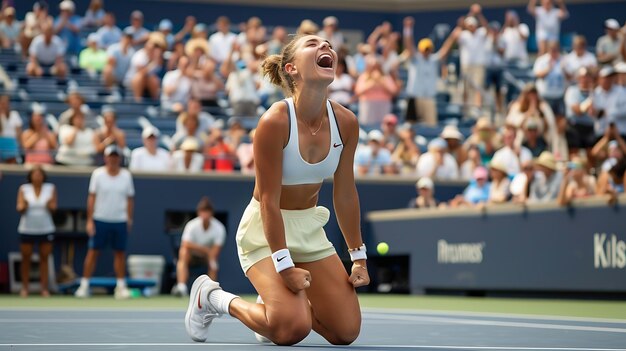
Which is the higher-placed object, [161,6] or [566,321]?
[161,6]

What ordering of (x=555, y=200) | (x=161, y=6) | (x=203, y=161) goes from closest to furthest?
(x=555, y=200) → (x=203, y=161) → (x=161, y=6)

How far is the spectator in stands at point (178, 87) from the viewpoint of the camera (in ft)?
60.8

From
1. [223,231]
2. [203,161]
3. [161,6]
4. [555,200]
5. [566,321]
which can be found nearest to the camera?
[566,321]

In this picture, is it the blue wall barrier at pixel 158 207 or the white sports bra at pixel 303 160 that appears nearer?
the white sports bra at pixel 303 160

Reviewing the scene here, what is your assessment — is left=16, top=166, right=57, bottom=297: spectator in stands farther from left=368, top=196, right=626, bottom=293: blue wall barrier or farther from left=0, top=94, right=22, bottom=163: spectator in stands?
left=368, top=196, right=626, bottom=293: blue wall barrier

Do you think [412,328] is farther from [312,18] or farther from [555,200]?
[312,18]

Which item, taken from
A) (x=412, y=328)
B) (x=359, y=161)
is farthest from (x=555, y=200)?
(x=412, y=328)

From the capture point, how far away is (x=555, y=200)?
13742mm

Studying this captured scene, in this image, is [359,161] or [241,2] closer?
[359,161]

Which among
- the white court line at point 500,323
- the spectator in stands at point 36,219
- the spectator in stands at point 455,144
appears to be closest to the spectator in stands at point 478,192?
the spectator in stands at point 455,144

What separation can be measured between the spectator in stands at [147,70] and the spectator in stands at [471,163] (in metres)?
4.92

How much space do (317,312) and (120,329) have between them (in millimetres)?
1727

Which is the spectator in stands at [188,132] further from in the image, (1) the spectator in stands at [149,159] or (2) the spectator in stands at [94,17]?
(2) the spectator in stands at [94,17]

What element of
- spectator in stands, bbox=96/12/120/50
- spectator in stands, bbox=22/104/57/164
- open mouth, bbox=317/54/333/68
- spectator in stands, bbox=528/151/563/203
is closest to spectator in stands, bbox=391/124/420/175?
spectator in stands, bbox=528/151/563/203
